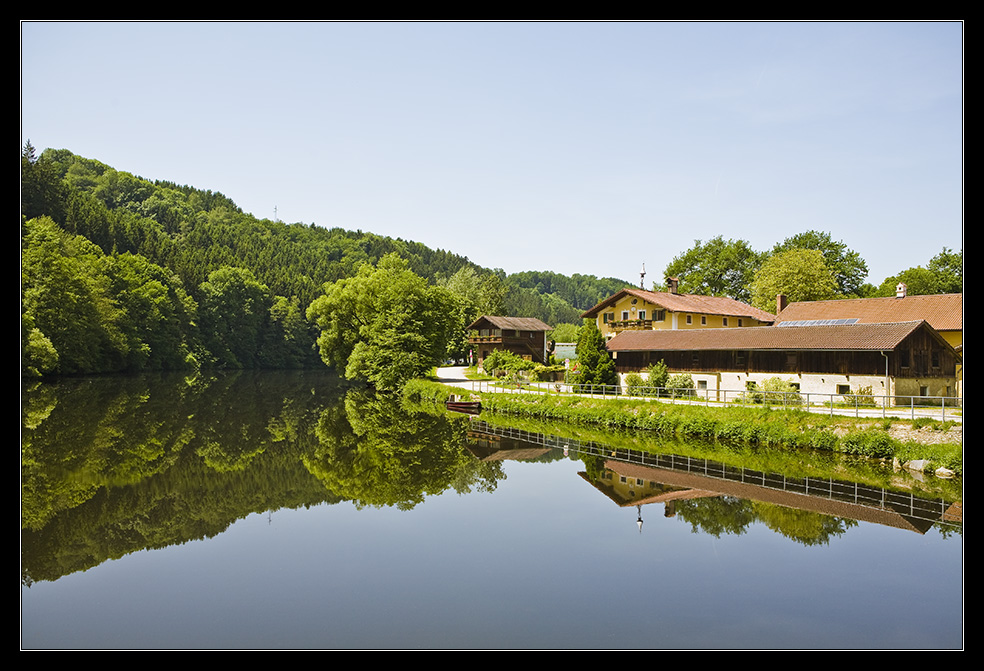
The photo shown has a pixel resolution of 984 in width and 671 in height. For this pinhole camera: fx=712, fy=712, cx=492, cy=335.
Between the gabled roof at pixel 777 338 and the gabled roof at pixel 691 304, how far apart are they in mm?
9819

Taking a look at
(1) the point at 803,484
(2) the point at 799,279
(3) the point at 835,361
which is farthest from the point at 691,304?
(1) the point at 803,484

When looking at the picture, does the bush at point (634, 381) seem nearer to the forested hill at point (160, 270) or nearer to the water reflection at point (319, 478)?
the water reflection at point (319, 478)

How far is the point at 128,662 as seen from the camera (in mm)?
9961

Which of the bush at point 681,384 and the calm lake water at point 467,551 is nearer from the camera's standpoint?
the calm lake water at point 467,551

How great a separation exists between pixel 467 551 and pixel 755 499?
9.54 meters

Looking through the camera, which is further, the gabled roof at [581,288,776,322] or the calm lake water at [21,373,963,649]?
the gabled roof at [581,288,776,322]

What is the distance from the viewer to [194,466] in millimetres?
26000

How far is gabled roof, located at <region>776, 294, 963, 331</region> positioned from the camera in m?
45.3

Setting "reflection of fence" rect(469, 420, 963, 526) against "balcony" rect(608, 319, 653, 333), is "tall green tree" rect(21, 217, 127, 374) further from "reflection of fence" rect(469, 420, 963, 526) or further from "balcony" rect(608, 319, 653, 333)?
"reflection of fence" rect(469, 420, 963, 526)

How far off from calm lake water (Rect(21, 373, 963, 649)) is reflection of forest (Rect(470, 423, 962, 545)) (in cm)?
10

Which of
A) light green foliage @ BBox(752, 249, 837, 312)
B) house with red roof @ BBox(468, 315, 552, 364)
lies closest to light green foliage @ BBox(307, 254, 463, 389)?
house with red roof @ BBox(468, 315, 552, 364)

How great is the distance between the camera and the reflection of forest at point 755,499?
18203 mm

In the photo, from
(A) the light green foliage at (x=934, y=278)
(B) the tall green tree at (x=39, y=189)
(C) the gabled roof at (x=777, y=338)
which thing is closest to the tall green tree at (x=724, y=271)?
(A) the light green foliage at (x=934, y=278)

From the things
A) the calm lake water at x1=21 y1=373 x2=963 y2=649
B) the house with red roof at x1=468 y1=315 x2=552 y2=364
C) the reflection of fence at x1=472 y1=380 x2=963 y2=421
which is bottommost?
the calm lake water at x1=21 y1=373 x2=963 y2=649
